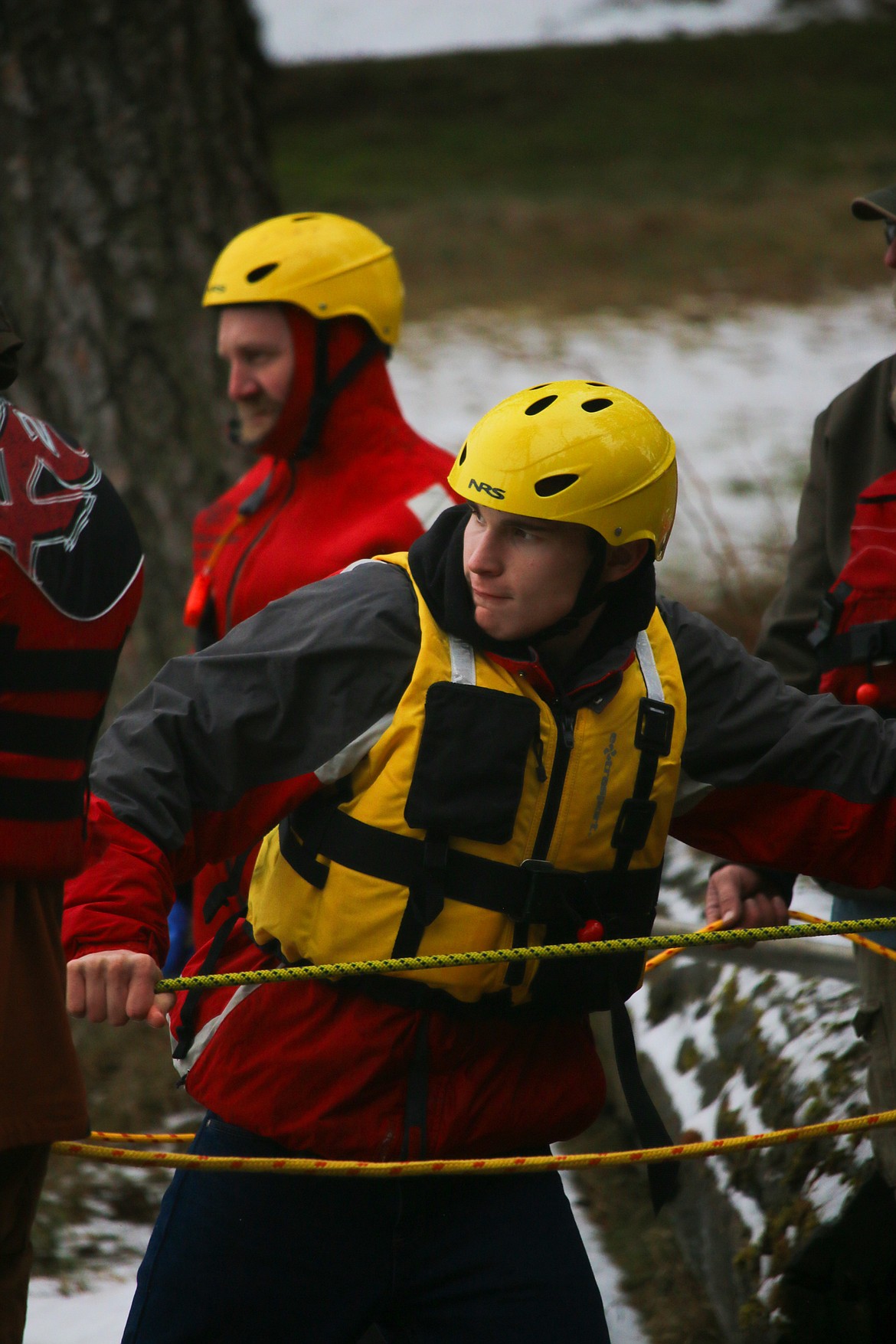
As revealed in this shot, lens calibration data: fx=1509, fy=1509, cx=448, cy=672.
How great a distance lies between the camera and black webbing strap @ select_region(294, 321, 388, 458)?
3916mm

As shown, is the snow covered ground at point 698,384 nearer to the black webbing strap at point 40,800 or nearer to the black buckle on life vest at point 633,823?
the black buckle on life vest at point 633,823

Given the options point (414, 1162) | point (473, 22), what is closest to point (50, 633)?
point (414, 1162)

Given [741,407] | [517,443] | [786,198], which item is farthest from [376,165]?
[517,443]

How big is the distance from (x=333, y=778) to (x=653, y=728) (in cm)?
53

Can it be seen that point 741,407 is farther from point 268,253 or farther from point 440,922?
point 440,922

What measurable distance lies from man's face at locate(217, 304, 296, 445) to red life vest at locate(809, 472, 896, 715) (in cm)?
159

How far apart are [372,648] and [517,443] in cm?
41

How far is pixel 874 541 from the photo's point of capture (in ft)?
9.75

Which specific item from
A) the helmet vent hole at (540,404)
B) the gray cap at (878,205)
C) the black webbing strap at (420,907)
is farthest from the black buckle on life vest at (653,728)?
the gray cap at (878,205)

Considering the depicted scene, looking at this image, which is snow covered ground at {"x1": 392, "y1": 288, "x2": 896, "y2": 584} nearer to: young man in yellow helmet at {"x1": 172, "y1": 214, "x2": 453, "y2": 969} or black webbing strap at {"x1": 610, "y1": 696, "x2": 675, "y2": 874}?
young man in yellow helmet at {"x1": 172, "y1": 214, "x2": 453, "y2": 969}

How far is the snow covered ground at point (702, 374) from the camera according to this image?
9656 millimetres

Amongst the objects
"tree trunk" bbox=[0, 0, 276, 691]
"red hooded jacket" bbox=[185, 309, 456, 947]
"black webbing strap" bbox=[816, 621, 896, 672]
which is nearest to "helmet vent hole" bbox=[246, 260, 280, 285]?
"red hooded jacket" bbox=[185, 309, 456, 947]

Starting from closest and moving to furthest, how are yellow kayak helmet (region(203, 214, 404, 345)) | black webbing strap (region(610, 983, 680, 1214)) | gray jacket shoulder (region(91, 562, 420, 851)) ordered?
gray jacket shoulder (region(91, 562, 420, 851)) → black webbing strap (region(610, 983, 680, 1214)) → yellow kayak helmet (region(203, 214, 404, 345))

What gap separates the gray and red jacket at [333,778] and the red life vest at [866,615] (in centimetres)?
23
